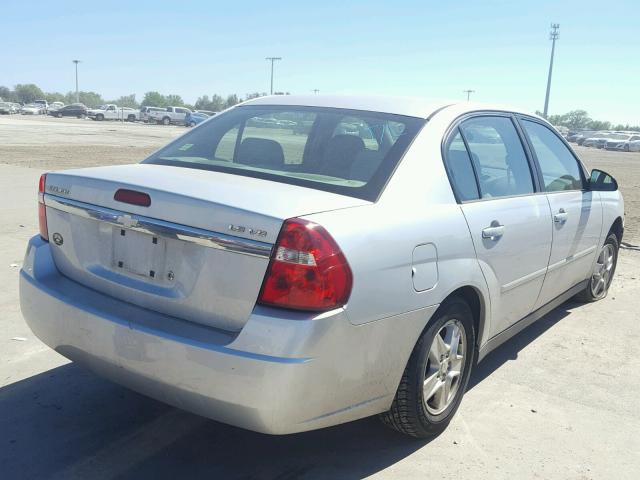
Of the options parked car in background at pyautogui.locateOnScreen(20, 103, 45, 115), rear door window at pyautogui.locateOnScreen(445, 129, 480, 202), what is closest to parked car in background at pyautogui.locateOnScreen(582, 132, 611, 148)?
parked car in background at pyautogui.locateOnScreen(20, 103, 45, 115)

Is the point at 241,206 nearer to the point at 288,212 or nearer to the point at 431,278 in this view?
the point at 288,212

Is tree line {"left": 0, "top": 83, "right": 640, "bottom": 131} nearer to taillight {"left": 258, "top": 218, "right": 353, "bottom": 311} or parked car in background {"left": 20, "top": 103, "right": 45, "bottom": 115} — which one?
parked car in background {"left": 20, "top": 103, "right": 45, "bottom": 115}

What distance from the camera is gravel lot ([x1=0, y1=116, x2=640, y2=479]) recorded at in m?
3.06

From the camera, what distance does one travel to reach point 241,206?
263 cm

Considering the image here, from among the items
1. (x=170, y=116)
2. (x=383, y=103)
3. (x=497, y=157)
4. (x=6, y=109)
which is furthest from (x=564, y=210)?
(x=6, y=109)

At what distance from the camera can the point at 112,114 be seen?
68188 mm

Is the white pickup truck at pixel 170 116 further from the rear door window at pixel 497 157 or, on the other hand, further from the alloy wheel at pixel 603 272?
the rear door window at pixel 497 157

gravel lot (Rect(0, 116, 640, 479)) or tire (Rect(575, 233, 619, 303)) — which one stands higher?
tire (Rect(575, 233, 619, 303))

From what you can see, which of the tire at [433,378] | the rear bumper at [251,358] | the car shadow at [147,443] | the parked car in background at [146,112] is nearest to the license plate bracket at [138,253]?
the rear bumper at [251,358]

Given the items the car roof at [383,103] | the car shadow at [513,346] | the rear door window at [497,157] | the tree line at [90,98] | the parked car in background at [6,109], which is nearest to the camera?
the car roof at [383,103]

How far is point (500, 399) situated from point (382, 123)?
5.82 ft

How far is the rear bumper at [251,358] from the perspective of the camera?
2.48 meters

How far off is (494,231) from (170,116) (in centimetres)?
6483

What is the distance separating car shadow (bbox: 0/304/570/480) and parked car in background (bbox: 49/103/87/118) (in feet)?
237
